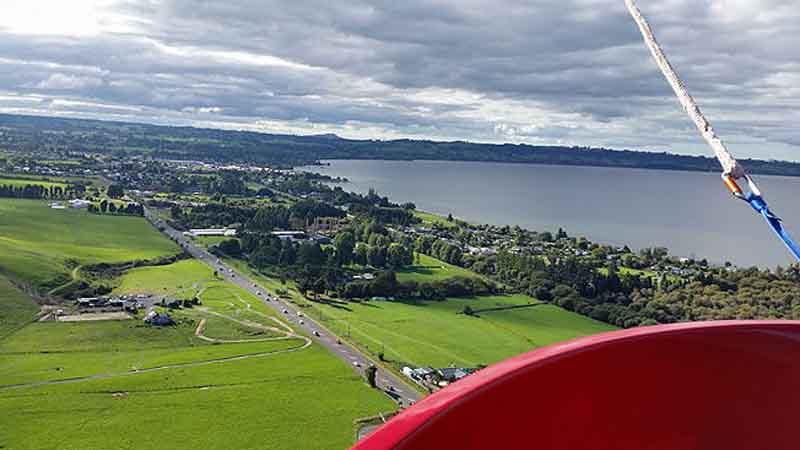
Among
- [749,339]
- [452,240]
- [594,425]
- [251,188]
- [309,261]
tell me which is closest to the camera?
[594,425]

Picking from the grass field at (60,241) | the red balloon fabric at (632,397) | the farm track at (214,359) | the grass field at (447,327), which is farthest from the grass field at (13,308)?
the red balloon fabric at (632,397)

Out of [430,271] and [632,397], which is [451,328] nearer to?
[430,271]

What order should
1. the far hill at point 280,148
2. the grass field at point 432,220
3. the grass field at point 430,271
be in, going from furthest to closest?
the far hill at point 280,148 < the grass field at point 432,220 < the grass field at point 430,271

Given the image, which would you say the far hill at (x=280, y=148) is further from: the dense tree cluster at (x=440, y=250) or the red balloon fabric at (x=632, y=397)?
the red balloon fabric at (x=632, y=397)

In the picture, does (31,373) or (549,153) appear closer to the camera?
(31,373)

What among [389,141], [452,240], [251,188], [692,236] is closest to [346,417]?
[452,240]

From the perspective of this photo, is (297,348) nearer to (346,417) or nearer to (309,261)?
(346,417)

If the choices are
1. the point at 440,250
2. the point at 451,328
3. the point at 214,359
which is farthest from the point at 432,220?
the point at 214,359
